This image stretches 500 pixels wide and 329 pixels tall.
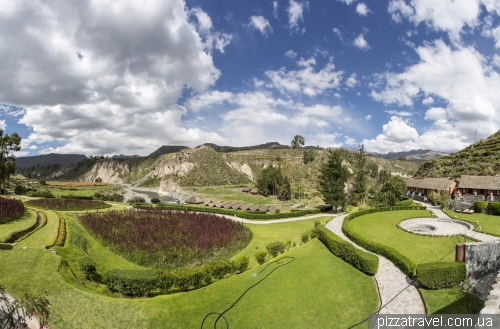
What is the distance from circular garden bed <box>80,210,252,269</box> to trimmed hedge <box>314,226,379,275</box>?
972 cm

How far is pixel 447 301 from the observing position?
1134cm

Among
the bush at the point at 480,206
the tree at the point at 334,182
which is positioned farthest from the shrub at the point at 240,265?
the bush at the point at 480,206

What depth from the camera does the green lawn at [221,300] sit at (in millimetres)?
12008

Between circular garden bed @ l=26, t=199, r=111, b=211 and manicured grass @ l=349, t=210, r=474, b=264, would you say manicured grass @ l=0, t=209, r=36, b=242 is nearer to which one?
circular garden bed @ l=26, t=199, r=111, b=211

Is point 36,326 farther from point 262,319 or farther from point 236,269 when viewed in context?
point 236,269

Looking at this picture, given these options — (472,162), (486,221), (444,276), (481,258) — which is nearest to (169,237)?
(444,276)

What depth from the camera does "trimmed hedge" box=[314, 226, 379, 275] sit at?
49.5 ft

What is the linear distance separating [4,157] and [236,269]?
57.7 meters

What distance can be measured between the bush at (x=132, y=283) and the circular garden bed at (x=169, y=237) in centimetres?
628

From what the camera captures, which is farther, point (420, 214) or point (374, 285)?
point (420, 214)

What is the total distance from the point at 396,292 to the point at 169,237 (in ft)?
68.0

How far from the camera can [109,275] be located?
15102 millimetres

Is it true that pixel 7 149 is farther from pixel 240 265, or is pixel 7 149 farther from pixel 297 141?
pixel 297 141

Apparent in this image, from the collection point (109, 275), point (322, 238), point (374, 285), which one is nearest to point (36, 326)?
point (109, 275)
